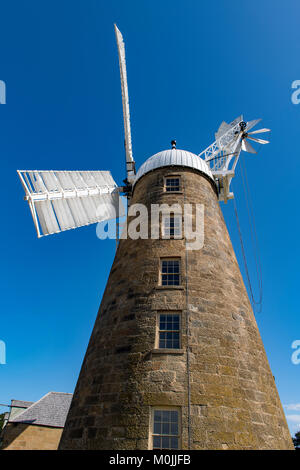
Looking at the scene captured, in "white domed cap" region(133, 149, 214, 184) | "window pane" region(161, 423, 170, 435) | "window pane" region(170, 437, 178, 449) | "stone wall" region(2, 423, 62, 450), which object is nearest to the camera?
"window pane" region(170, 437, 178, 449)

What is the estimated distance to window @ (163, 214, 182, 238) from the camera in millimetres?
12289

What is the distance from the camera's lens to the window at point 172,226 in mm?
12289

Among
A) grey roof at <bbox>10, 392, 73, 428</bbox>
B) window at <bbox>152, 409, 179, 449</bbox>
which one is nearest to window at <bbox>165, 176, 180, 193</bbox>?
window at <bbox>152, 409, 179, 449</bbox>

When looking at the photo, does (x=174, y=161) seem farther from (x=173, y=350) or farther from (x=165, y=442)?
(x=165, y=442)

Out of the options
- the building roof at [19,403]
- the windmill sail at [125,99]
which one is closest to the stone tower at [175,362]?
the windmill sail at [125,99]

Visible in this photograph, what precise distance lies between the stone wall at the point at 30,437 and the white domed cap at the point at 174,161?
68.3 ft

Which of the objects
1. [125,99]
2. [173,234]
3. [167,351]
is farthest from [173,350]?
[125,99]

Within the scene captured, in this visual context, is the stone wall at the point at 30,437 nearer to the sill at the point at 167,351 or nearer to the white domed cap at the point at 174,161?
the sill at the point at 167,351

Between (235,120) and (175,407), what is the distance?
62.7ft

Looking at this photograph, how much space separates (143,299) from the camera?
414 inches

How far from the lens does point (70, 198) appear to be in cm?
1609

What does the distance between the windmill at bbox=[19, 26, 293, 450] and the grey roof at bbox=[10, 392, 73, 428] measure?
17020 millimetres

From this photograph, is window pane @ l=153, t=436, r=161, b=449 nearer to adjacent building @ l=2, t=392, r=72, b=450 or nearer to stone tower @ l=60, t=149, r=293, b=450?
stone tower @ l=60, t=149, r=293, b=450
